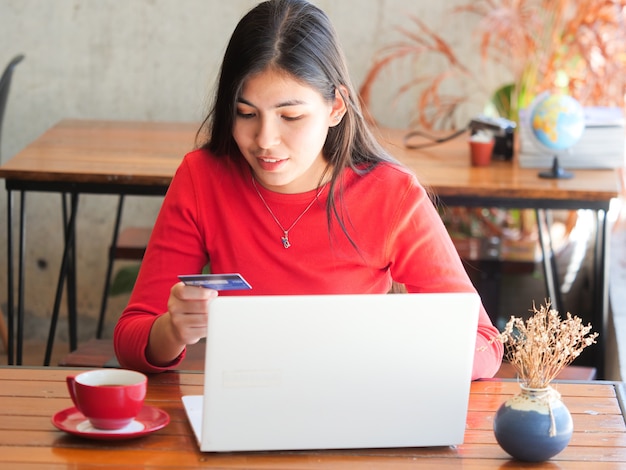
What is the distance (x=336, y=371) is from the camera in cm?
126

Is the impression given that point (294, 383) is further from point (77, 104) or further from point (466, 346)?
point (77, 104)

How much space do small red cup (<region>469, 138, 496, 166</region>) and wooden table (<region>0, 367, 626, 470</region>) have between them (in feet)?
5.36

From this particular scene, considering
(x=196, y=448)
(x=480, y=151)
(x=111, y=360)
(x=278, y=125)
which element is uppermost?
(x=278, y=125)

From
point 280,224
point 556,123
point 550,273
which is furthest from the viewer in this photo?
point 550,273

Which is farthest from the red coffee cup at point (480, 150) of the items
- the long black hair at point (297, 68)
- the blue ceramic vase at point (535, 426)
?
the blue ceramic vase at point (535, 426)

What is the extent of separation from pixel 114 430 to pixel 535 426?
53 cm

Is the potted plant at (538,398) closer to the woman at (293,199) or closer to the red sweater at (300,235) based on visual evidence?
the woman at (293,199)

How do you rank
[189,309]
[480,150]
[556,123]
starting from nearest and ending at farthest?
[189,309] < [556,123] < [480,150]

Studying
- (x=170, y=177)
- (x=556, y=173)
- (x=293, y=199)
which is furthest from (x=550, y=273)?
(x=293, y=199)

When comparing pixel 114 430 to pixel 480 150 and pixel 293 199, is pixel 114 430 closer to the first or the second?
pixel 293 199

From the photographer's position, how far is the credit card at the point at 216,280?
1248 mm

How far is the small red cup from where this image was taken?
122 inches

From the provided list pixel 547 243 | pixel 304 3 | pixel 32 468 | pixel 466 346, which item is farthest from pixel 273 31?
pixel 547 243

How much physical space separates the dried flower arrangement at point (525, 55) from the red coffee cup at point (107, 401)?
249 centimetres
